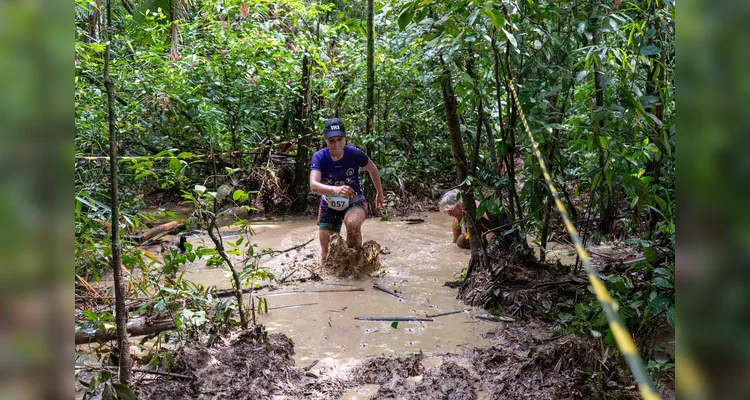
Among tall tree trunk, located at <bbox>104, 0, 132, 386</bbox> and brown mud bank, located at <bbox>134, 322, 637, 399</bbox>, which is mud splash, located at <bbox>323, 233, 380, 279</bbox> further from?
tall tree trunk, located at <bbox>104, 0, 132, 386</bbox>

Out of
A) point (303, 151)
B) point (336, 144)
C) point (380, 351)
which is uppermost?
point (336, 144)

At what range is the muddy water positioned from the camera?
3.24 metres

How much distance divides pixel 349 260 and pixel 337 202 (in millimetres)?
575

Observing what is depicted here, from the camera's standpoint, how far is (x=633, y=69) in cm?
279

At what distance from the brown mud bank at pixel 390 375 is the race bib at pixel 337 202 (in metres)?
2.12

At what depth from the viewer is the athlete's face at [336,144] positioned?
4.92 meters

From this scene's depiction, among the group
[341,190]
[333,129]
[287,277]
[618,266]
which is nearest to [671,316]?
[618,266]

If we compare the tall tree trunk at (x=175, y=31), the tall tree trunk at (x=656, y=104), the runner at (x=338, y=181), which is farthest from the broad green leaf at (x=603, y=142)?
the tall tree trunk at (x=175, y=31)

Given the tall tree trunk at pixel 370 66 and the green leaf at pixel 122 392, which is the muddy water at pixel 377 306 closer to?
the green leaf at pixel 122 392

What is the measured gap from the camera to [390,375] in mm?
2771

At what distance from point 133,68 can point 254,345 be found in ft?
18.5

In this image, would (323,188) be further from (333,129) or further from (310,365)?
(310,365)
